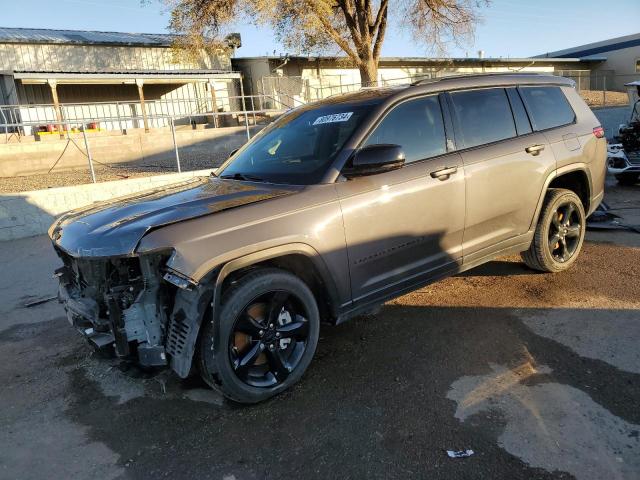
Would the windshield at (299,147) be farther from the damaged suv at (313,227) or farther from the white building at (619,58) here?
the white building at (619,58)

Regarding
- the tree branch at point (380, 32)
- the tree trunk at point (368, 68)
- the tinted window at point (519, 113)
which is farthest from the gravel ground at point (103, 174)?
the tinted window at point (519, 113)

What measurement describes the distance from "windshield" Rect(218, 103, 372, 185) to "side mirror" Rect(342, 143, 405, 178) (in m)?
0.21

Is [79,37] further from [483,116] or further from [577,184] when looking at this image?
[577,184]

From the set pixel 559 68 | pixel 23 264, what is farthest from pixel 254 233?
pixel 559 68

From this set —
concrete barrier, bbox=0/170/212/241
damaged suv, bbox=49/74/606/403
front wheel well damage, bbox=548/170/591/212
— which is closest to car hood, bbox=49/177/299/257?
damaged suv, bbox=49/74/606/403

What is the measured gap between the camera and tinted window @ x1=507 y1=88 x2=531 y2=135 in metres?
4.66

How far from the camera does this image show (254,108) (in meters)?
Answer: 28.3

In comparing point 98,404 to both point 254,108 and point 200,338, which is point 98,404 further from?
point 254,108

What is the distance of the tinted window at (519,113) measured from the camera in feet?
15.3

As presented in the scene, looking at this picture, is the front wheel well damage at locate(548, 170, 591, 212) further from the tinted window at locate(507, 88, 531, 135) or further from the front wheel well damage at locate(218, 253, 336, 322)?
the front wheel well damage at locate(218, 253, 336, 322)

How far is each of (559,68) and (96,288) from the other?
4661 centimetres

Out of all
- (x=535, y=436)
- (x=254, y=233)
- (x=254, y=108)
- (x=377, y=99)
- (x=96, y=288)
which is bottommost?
(x=535, y=436)

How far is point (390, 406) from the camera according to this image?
311 cm

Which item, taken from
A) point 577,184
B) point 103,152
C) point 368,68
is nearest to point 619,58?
point 368,68
